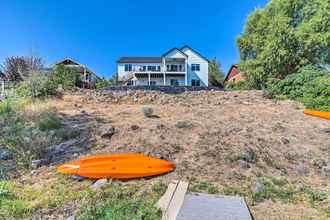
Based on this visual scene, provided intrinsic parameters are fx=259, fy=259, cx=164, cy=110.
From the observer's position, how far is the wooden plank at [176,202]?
7.29ft

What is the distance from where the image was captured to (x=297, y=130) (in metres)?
4.95

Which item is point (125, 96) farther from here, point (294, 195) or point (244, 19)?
point (244, 19)

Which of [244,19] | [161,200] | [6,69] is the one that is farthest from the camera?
[244,19]

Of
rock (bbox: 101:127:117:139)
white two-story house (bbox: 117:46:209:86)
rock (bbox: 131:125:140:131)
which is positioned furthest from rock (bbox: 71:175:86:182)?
white two-story house (bbox: 117:46:209:86)

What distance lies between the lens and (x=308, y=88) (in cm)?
785

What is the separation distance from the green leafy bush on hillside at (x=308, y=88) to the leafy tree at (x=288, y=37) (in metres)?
3.81

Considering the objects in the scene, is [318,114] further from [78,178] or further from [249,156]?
[78,178]

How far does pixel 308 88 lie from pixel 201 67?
855 inches

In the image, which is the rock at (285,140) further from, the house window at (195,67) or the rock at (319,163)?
the house window at (195,67)

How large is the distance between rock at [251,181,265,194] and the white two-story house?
83.8 ft

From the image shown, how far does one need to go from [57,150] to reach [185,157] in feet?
6.15

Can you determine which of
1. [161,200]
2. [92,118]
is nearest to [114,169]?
[161,200]

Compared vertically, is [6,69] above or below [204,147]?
above

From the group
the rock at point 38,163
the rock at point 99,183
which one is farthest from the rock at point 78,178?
the rock at point 38,163
